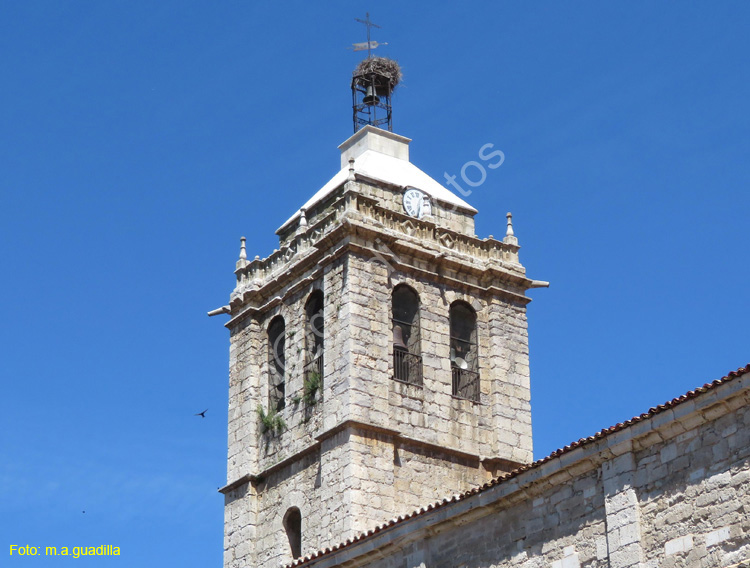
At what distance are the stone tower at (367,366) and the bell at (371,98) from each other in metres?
3.91

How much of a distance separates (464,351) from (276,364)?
428 centimetres

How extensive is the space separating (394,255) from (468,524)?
11189 millimetres

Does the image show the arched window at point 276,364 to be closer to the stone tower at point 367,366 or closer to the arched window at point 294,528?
the stone tower at point 367,366

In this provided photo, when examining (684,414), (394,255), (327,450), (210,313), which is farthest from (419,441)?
(684,414)

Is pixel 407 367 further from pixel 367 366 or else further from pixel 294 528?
pixel 294 528

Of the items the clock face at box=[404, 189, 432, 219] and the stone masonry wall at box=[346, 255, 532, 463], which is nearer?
the stone masonry wall at box=[346, 255, 532, 463]

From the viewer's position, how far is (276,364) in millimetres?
35594

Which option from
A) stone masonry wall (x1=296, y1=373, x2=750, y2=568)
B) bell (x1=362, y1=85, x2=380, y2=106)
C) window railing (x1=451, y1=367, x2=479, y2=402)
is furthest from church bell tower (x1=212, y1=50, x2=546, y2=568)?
stone masonry wall (x1=296, y1=373, x2=750, y2=568)

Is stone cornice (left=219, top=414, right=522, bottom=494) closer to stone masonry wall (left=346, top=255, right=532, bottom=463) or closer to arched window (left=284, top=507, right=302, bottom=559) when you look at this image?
stone masonry wall (left=346, top=255, right=532, bottom=463)

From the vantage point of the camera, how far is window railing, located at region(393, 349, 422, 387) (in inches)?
1319

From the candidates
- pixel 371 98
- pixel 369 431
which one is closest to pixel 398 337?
A: pixel 369 431

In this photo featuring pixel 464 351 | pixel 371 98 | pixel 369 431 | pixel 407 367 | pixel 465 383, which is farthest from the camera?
pixel 371 98

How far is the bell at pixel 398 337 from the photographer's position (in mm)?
33875

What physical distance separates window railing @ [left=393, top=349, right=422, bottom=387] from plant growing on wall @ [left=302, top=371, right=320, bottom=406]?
1.69 meters
